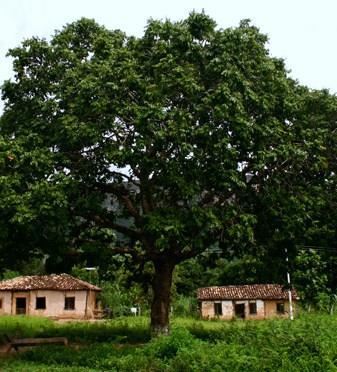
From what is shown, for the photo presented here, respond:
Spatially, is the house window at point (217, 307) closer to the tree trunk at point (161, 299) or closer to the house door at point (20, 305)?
the house door at point (20, 305)

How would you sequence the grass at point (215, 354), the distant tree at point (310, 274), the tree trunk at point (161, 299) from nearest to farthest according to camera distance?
the grass at point (215, 354)
the tree trunk at point (161, 299)
the distant tree at point (310, 274)

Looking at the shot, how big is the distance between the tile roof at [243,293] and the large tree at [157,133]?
31453 mm

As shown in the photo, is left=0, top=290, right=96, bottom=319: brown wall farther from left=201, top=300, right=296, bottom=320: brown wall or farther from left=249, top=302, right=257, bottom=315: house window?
left=249, top=302, right=257, bottom=315: house window

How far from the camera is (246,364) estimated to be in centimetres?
1038

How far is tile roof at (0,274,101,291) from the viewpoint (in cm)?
4531

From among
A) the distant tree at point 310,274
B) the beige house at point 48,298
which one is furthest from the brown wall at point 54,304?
the distant tree at point 310,274

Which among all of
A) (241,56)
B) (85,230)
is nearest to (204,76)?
(241,56)

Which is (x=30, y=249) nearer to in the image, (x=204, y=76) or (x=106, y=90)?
(x=106, y=90)

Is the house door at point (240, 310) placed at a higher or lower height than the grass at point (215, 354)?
lower

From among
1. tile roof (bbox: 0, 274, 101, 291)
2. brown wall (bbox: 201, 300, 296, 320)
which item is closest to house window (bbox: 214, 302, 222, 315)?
brown wall (bbox: 201, 300, 296, 320)

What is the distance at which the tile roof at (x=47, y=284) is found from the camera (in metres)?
45.3

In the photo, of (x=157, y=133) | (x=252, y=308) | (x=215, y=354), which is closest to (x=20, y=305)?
(x=252, y=308)

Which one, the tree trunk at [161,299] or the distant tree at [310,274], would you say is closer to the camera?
the tree trunk at [161,299]

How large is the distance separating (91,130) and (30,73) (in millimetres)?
4968
